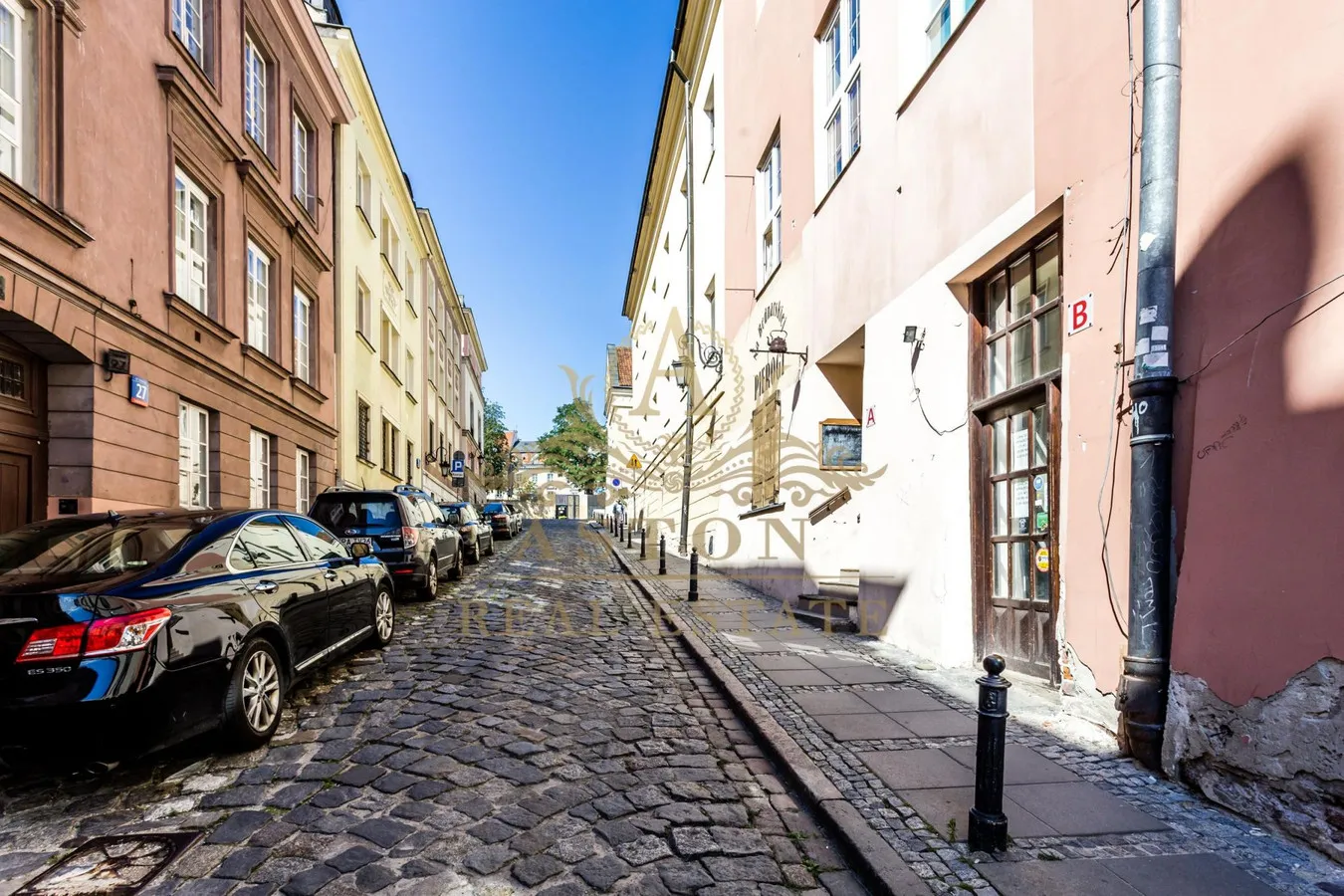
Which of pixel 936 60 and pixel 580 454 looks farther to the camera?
pixel 580 454

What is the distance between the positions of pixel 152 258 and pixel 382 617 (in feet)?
19.2

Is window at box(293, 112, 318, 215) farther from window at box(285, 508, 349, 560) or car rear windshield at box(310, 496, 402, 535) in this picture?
window at box(285, 508, 349, 560)

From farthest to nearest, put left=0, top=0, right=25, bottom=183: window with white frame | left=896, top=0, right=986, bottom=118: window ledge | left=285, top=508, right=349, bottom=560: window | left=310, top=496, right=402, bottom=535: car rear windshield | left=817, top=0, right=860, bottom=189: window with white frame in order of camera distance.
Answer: left=310, top=496, right=402, bottom=535: car rear windshield < left=817, top=0, right=860, bottom=189: window with white frame < left=0, top=0, right=25, bottom=183: window with white frame < left=896, top=0, right=986, bottom=118: window ledge < left=285, top=508, right=349, bottom=560: window

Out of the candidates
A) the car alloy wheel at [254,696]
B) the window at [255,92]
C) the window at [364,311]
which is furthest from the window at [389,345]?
the car alloy wheel at [254,696]

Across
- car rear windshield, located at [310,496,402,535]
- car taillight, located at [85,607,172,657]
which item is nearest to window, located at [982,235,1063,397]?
car taillight, located at [85,607,172,657]

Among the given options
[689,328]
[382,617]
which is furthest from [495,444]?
[382,617]

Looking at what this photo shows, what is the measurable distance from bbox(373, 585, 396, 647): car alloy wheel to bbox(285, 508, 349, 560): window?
0.69m

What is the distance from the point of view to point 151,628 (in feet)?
12.6

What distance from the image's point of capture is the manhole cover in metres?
2.91

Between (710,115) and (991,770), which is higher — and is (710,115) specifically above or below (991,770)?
above

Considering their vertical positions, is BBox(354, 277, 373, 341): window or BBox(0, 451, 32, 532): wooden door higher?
BBox(354, 277, 373, 341): window

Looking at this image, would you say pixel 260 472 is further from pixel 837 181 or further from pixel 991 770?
pixel 991 770

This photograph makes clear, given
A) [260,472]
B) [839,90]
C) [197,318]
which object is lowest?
[260,472]

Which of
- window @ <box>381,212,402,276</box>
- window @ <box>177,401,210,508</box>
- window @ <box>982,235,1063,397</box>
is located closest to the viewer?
window @ <box>982,235,1063,397</box>
